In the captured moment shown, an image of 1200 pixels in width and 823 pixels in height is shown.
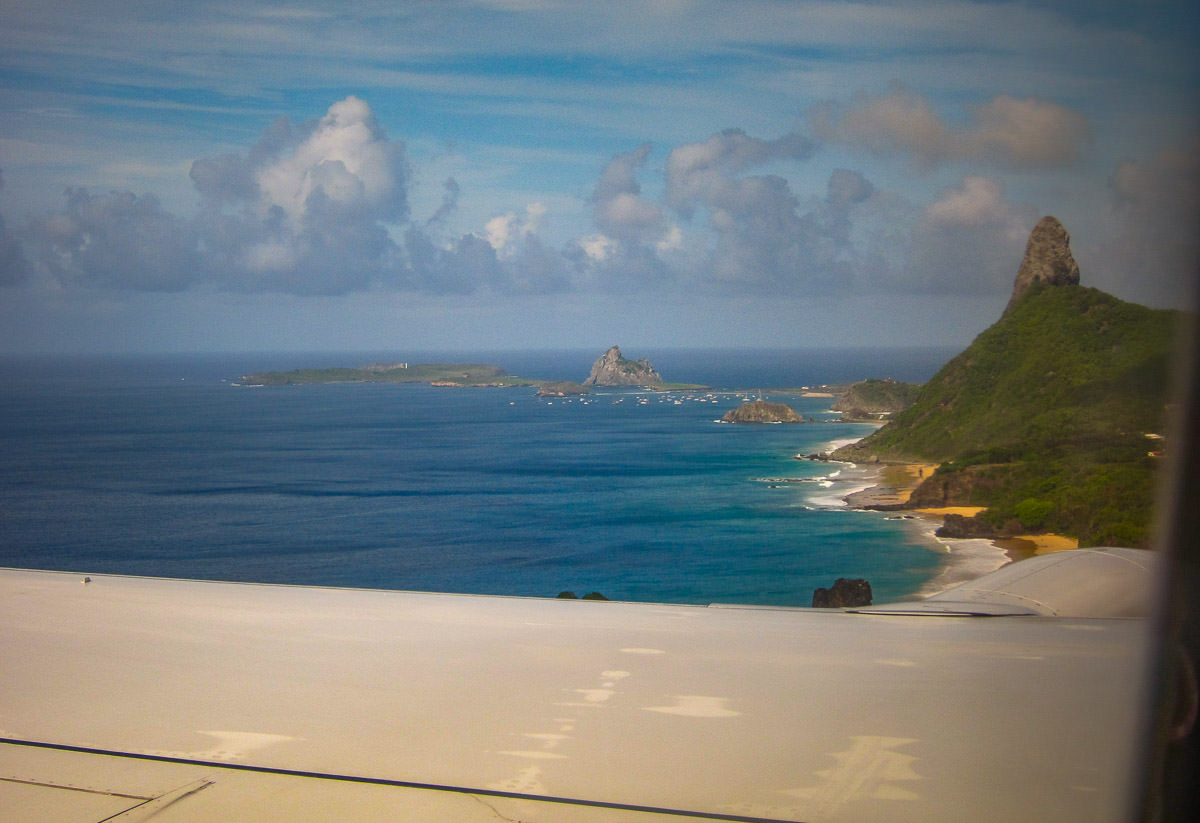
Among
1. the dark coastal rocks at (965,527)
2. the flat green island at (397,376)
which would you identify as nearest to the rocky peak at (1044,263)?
the dark coastal rocks at (965,527)

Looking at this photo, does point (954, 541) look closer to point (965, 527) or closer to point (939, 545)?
point (965, 527)

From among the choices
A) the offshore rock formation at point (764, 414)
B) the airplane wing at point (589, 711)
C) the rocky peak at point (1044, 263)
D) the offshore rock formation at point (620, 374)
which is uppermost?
the rocky peak at point (1044, 263)

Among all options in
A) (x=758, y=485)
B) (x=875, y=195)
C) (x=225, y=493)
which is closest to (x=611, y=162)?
(x=875, y=195)

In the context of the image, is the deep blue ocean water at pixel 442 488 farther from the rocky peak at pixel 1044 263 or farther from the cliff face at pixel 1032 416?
the rocky peak at pixel 1044 263

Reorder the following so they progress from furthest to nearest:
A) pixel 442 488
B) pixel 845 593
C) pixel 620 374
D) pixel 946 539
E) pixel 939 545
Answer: pixel 620 374 → pixel 442 488 → pixel 939 545 → pixel 946 539 → pixel 845 593

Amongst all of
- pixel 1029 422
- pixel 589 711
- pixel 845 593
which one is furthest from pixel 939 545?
pixel 589 711
